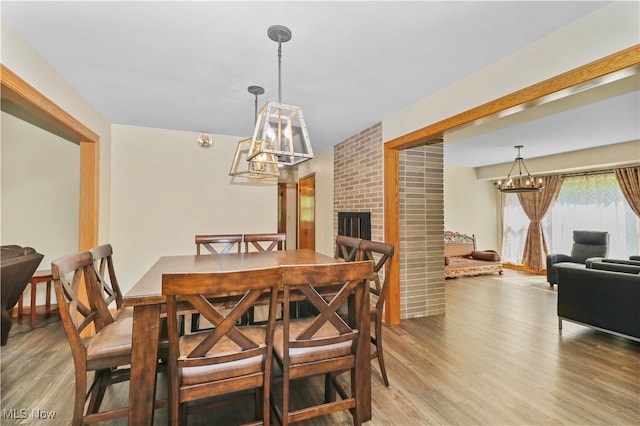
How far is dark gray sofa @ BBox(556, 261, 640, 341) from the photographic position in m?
2.67

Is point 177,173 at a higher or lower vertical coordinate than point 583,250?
higher

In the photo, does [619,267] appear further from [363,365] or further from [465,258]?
[465,258]

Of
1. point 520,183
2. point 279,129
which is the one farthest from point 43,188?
point 520,183

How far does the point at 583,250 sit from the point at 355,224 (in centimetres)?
476

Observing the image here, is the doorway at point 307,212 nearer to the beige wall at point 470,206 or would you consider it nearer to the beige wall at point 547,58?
the beige wall at point 547,58

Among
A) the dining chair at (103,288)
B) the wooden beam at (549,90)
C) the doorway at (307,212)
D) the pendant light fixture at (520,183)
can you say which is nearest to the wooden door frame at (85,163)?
the dining chair at (103,288)

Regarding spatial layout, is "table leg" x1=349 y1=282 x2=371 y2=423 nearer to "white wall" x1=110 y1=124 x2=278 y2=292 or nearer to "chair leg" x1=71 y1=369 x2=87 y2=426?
"chair leg" x1=71 y1=369 x2=87 y2=426

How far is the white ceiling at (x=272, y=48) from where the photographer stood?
163 cm

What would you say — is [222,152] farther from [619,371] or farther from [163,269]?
[619,371]

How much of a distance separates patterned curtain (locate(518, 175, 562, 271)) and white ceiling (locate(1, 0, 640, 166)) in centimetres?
369

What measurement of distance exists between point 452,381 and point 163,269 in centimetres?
228

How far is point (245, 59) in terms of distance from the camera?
84.5 inches

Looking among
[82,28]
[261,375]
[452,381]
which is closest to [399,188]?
[452,381]

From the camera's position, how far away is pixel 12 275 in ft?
7.52
